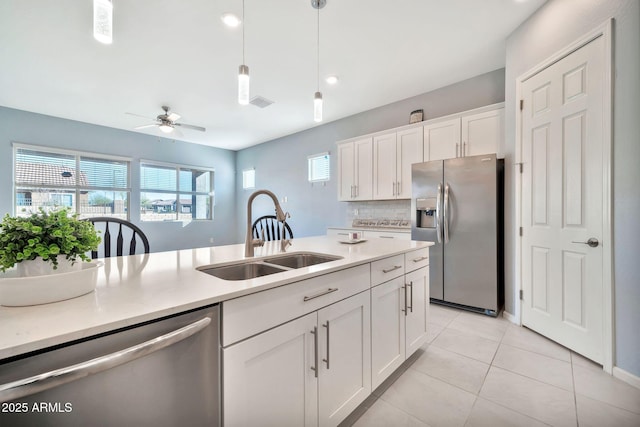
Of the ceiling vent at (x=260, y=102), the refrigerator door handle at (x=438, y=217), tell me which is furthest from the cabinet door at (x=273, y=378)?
the ceiling vent at (x=260, y=102)

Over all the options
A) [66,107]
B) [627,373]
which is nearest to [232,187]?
[66,107]

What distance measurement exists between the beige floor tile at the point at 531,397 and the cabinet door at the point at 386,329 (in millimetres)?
568

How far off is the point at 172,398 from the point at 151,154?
21.1ft

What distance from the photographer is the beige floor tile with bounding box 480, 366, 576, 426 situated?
1431 mm

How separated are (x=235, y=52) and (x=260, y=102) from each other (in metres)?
1.25

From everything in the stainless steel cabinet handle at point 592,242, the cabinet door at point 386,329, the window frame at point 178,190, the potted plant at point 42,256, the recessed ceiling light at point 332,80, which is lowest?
the cabinet door at point 386,329

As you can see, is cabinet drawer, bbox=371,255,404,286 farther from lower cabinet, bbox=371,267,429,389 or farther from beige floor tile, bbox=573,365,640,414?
beige floor tile, bbox=573,365,640,414

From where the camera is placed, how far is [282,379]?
102 centimetres

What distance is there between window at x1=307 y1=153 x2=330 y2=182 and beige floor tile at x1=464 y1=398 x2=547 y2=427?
14.0ft

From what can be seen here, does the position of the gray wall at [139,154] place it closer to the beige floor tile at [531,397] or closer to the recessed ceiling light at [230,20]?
the recessed ceiling light at [230,20]

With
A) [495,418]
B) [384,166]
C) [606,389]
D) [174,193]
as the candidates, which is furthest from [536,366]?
[174,193]

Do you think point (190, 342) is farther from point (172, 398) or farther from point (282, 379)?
point (282, 379)

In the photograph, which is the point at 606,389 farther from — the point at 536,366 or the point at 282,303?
the point at 282,303

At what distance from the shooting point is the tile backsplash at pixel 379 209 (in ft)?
13.8
